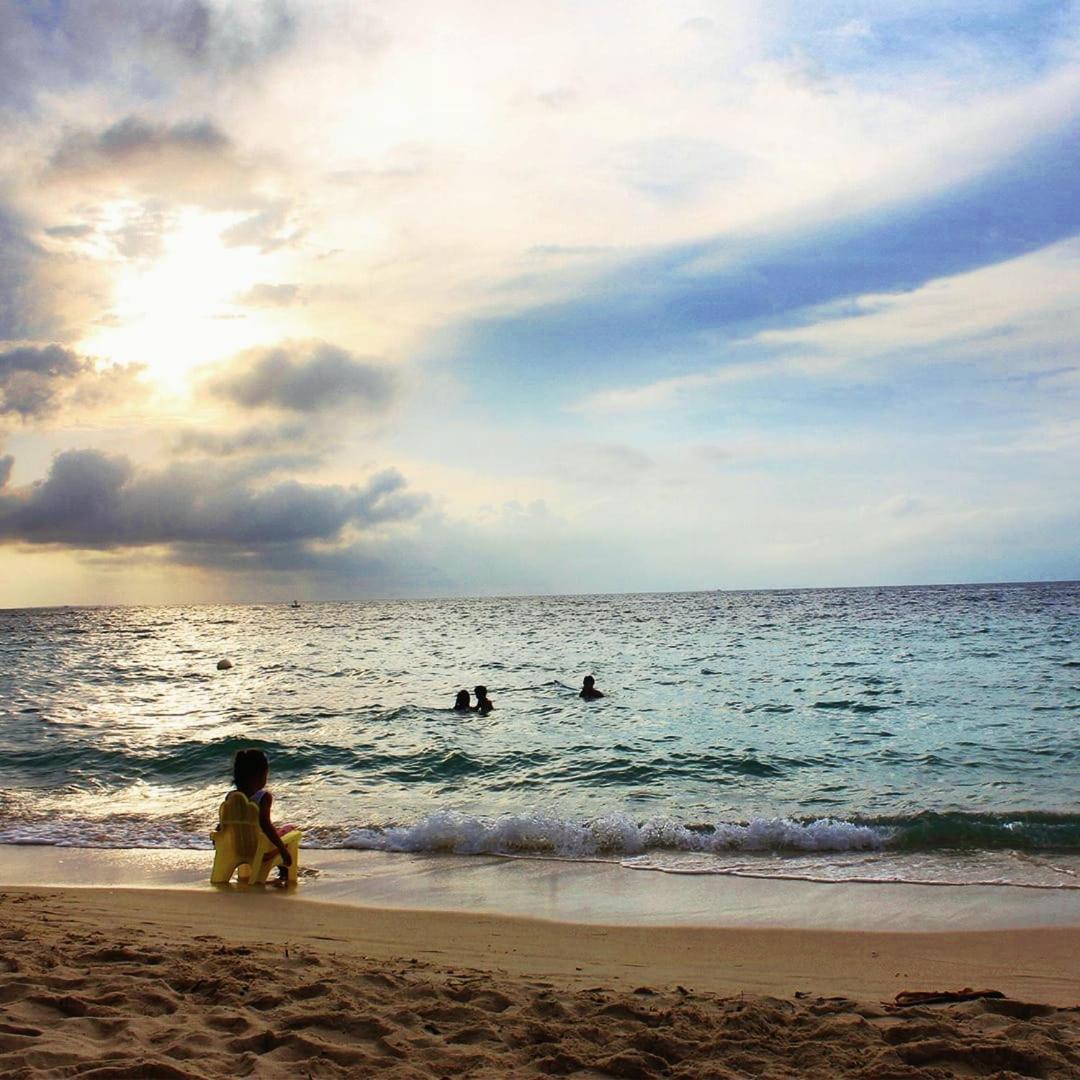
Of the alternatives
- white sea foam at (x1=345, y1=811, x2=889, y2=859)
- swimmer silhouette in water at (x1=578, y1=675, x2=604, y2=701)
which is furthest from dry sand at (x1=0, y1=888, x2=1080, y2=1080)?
swimmer silhouette in water at (x1=578, y1=675, x2=604, y2=701)

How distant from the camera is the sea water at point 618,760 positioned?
32.4 feet

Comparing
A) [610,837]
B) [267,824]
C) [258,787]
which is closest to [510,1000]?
[267,824]

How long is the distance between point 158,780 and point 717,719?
11049 mm

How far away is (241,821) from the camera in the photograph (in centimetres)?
826

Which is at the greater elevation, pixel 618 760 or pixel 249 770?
pixel 249 770

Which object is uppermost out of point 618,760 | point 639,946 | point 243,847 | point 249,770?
point 249,770

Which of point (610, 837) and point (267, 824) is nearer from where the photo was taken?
point (267, 824)

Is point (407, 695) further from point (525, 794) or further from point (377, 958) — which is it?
point (377, 958)

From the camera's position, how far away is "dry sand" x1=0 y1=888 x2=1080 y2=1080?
13.4ft

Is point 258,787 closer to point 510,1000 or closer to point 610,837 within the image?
point 610,837

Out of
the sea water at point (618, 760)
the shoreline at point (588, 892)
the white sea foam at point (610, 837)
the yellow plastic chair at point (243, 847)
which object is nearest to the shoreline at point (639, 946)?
the shoreline at point (588, 892)

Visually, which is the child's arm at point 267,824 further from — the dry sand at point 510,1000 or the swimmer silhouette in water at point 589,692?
the swimmer silhouette in water at point 589,692

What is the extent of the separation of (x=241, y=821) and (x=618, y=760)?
7708 millimetres

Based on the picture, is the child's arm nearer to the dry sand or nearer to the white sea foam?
the dry sand
